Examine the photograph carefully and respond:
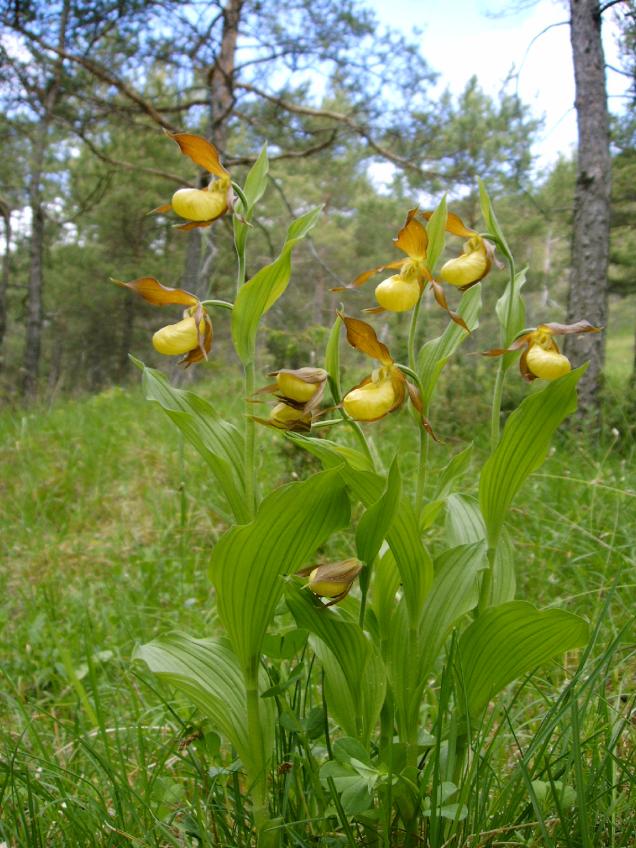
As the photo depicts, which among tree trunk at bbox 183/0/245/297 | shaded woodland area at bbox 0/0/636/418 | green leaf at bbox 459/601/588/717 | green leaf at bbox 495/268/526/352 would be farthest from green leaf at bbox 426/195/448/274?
tree trunk at bbox 183/0/245/297

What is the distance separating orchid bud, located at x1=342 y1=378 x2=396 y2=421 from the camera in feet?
2.56

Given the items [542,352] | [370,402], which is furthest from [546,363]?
[370,402]

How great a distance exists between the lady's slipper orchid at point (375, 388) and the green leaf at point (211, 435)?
17 centimetres

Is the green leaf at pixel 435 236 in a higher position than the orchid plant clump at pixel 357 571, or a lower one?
higher

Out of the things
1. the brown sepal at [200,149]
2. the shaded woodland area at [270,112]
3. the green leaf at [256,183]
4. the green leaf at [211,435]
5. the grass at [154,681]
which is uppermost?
the shaded woodland area at [270,112]

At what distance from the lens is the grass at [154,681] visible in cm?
77

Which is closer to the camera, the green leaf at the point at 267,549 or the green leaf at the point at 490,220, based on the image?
the green leaf at the point at 267,549

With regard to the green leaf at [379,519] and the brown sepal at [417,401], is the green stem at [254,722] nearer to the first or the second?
the green leaf at [379,519]

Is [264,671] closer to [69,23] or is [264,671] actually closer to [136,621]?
[136,621]

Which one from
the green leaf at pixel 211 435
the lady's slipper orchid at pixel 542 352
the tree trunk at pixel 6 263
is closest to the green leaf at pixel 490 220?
the lady's slipper orchid at pixel 542 352

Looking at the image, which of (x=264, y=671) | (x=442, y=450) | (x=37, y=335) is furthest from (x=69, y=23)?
(x=264, y=671)

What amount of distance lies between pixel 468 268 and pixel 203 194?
36 centimetres

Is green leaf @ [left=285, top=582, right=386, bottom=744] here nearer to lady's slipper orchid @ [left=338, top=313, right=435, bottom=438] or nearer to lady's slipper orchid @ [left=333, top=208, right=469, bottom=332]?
lady's slipper orchid @ [left=338, top=313, right=435, bottom=438]

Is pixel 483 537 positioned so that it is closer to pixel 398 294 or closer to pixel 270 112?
pixel 398 294
